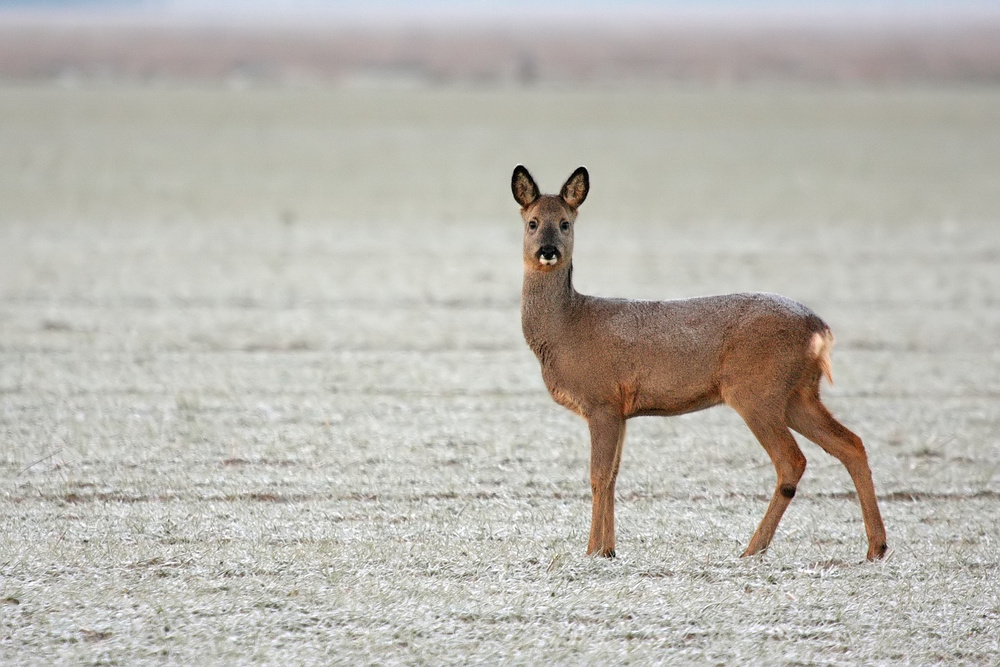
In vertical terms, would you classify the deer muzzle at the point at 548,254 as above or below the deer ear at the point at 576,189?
below

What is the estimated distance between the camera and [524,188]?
6730mm

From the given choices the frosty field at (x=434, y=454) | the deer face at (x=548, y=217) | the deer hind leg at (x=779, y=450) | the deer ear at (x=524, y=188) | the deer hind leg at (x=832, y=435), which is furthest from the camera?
the deer ear at (x=524, y=188)

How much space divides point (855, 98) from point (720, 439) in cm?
4712

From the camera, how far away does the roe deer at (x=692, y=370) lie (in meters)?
6.35

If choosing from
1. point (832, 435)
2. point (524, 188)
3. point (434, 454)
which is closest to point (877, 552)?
point (832, 435)

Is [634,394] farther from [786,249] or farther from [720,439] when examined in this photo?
[786,249]

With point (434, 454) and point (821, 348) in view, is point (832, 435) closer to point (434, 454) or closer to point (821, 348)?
point (821, 348)

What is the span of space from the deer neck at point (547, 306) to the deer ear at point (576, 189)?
0.32 meters

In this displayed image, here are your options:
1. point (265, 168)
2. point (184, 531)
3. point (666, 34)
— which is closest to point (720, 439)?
point (184, 531)

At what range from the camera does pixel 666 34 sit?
137 meters

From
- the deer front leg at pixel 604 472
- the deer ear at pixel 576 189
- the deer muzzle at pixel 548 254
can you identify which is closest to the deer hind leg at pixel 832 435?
the deer front leg at pixel 604 472

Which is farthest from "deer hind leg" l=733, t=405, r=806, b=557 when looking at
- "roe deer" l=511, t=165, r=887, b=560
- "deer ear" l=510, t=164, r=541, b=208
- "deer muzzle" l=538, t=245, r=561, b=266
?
"deer ear" l=510, t=164, r=541, b=208

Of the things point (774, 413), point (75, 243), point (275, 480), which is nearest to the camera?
point (774, 413)

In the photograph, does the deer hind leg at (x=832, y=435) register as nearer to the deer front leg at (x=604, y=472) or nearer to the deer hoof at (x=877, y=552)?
the deer hoof at (x=877, y=552)
